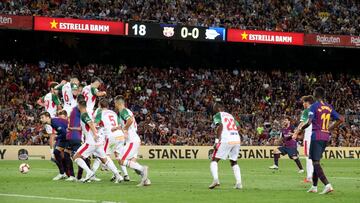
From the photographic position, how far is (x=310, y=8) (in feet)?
185

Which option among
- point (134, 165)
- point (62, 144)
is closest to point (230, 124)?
point (134, 165)

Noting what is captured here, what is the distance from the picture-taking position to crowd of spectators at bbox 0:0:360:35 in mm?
47094

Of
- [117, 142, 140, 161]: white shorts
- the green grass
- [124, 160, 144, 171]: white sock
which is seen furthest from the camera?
[117, 142, 140, 161]: white shorts

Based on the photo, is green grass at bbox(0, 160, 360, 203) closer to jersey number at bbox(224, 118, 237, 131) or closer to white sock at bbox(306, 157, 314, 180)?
white sock at bbox(306, 157, 314, 180)

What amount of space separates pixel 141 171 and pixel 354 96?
127 ft

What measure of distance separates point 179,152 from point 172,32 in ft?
27.0

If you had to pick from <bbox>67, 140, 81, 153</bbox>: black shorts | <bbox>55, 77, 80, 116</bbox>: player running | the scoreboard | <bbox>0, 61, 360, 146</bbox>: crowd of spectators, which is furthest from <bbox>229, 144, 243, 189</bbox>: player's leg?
the scoreboard

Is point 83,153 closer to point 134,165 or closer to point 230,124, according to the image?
point 134,165

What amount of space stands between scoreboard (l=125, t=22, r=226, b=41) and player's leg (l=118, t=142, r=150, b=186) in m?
27.1

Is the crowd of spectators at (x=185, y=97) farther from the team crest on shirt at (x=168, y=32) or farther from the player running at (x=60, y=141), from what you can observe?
the player running at (x=60, y=141)

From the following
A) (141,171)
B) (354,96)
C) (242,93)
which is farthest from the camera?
(354,96)

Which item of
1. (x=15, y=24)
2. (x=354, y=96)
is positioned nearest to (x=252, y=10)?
(x=354, y=96)

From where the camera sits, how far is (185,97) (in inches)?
1966

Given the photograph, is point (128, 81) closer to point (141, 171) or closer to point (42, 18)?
point (42, 18)
